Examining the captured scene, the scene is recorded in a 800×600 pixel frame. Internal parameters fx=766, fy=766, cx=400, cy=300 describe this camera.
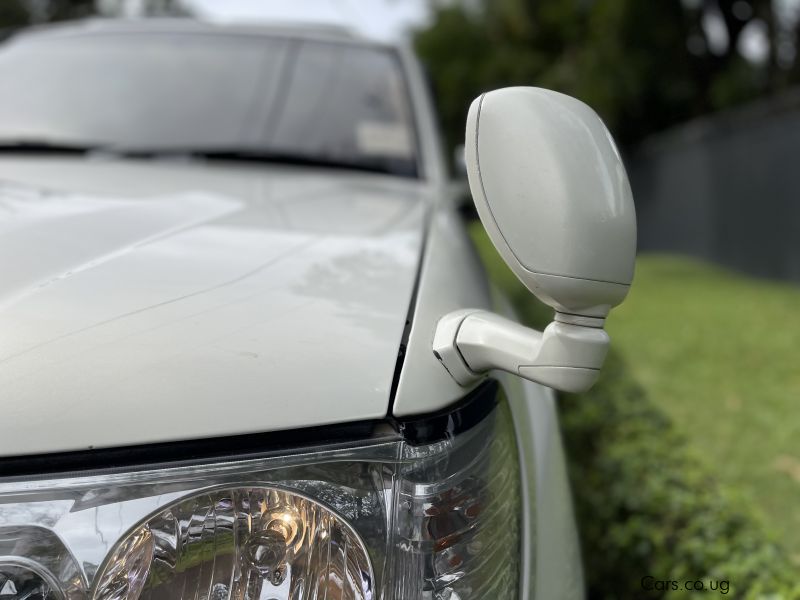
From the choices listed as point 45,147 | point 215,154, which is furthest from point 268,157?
point 45,147

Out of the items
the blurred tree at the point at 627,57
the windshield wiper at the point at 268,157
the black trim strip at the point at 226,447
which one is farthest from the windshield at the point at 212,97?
the blurred tree at the point at 627,57

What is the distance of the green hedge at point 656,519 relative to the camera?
205 cm

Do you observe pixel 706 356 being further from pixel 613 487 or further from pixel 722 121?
pixel 722 121

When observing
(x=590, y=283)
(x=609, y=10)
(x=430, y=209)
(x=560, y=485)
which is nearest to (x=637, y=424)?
(x=430, y=209)

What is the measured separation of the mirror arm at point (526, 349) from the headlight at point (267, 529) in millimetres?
81

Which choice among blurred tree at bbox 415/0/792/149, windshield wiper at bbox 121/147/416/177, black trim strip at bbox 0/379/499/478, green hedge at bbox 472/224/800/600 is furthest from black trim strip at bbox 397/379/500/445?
blurred tree at bbox 415/0/792/149

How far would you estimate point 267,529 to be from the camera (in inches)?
33.5

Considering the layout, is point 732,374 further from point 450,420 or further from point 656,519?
point 450,420

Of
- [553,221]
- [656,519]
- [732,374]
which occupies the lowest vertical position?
[732,374]

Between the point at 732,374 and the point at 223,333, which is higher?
the point at 223,333

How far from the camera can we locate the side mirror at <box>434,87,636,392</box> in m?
0.83

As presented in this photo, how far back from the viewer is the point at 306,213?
1549 mm

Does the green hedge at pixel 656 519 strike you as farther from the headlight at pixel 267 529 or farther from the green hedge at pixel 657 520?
the headlight at pixel 267 529

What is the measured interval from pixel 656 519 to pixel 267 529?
1.90 metres
